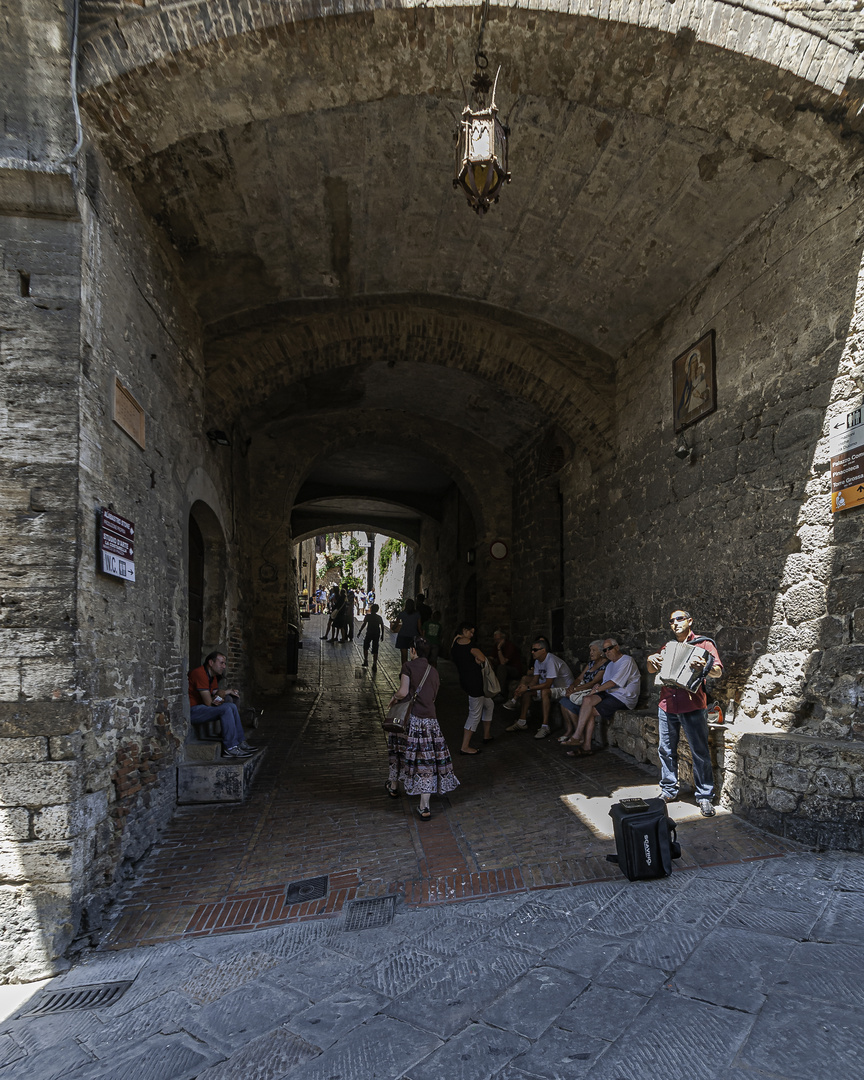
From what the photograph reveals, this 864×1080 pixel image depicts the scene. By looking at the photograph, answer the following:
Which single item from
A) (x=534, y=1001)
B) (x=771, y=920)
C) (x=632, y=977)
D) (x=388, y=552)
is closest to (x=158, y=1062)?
A: (x=534, y=1001)

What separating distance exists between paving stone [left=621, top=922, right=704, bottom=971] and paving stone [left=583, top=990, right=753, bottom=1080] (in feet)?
1.02

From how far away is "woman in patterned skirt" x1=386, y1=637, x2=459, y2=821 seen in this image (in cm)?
528

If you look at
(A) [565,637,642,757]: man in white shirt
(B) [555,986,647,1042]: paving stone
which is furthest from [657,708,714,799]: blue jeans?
(B) [555,986,647,1042]: paving stone

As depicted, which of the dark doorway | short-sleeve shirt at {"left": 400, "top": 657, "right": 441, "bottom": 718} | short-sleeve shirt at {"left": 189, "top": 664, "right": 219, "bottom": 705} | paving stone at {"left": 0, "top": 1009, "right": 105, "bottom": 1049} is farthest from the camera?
the dark doorway

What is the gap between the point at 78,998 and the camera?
303 centimetres

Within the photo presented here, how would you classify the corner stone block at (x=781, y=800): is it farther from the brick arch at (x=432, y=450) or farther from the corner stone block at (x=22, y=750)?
the brick arch at (x=432, y=450)

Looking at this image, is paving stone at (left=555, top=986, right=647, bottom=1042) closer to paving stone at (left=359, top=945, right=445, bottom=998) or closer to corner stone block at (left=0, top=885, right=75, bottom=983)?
Answer: paving stone at (left=359, top=945, right=445, bottom=998)

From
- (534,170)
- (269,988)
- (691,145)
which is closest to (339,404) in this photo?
(534,170)

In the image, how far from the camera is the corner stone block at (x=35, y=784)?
3398 millimetres

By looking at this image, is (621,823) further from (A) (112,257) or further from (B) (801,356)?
(A) (112,257)

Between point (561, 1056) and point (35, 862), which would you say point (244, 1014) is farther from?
point (35, 862)

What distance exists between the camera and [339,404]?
433 inches

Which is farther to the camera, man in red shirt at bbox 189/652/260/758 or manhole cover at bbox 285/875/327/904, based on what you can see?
man in red shirt at bbox 189/652/260/758

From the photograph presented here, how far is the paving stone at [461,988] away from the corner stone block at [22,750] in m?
2.23
